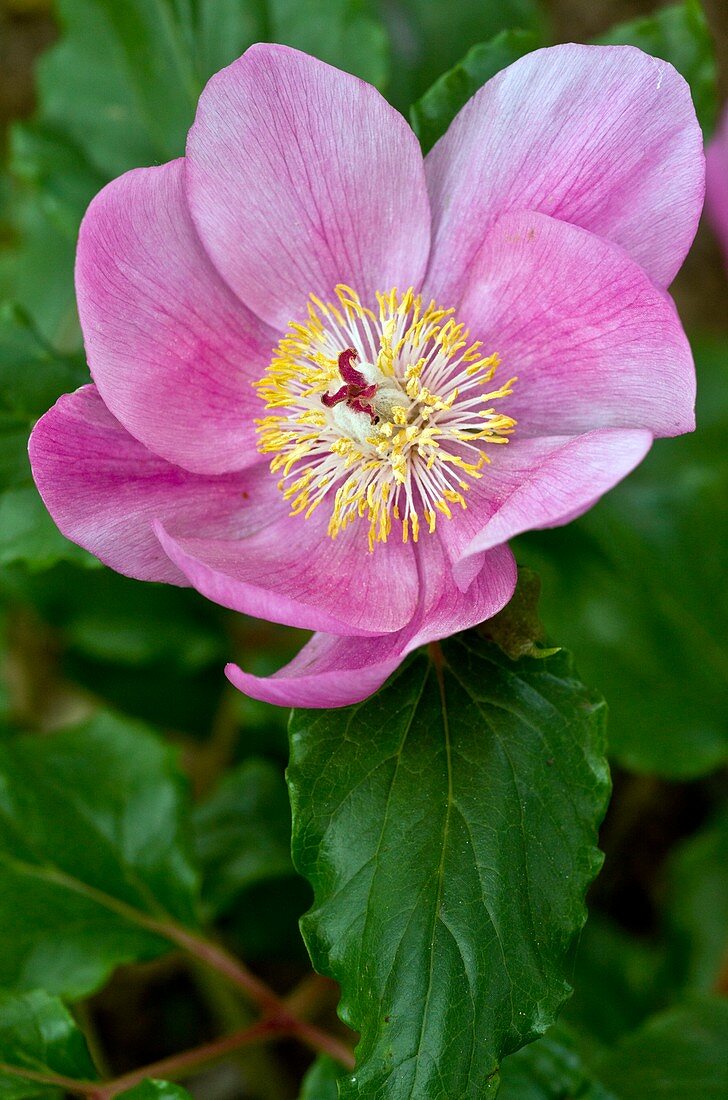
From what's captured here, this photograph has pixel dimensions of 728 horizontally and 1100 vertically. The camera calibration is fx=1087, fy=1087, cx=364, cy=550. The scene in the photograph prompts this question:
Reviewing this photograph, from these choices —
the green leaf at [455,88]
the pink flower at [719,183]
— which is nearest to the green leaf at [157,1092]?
the green leaf at [455,88]

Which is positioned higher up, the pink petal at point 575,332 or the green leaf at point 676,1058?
the pink petal at point 575,332

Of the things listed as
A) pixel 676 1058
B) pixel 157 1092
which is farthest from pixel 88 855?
pixel 676 1058

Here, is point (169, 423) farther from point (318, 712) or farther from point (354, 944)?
point (354, 944)

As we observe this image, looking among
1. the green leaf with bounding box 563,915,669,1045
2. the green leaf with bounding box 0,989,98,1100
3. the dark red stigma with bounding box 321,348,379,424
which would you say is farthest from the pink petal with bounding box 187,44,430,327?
the green leaf with bounding box 563,915,669,1045

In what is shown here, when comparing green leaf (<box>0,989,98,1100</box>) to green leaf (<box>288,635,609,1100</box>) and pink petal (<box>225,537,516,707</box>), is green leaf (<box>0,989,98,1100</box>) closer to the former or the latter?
green leaf (<box>288,635,609,1100</box>)

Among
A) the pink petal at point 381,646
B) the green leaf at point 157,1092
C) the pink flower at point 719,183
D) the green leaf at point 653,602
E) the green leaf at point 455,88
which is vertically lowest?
the green leaf at point 653,602

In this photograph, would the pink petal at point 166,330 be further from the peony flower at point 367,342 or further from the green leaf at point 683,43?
the green leaf at point 683,43
